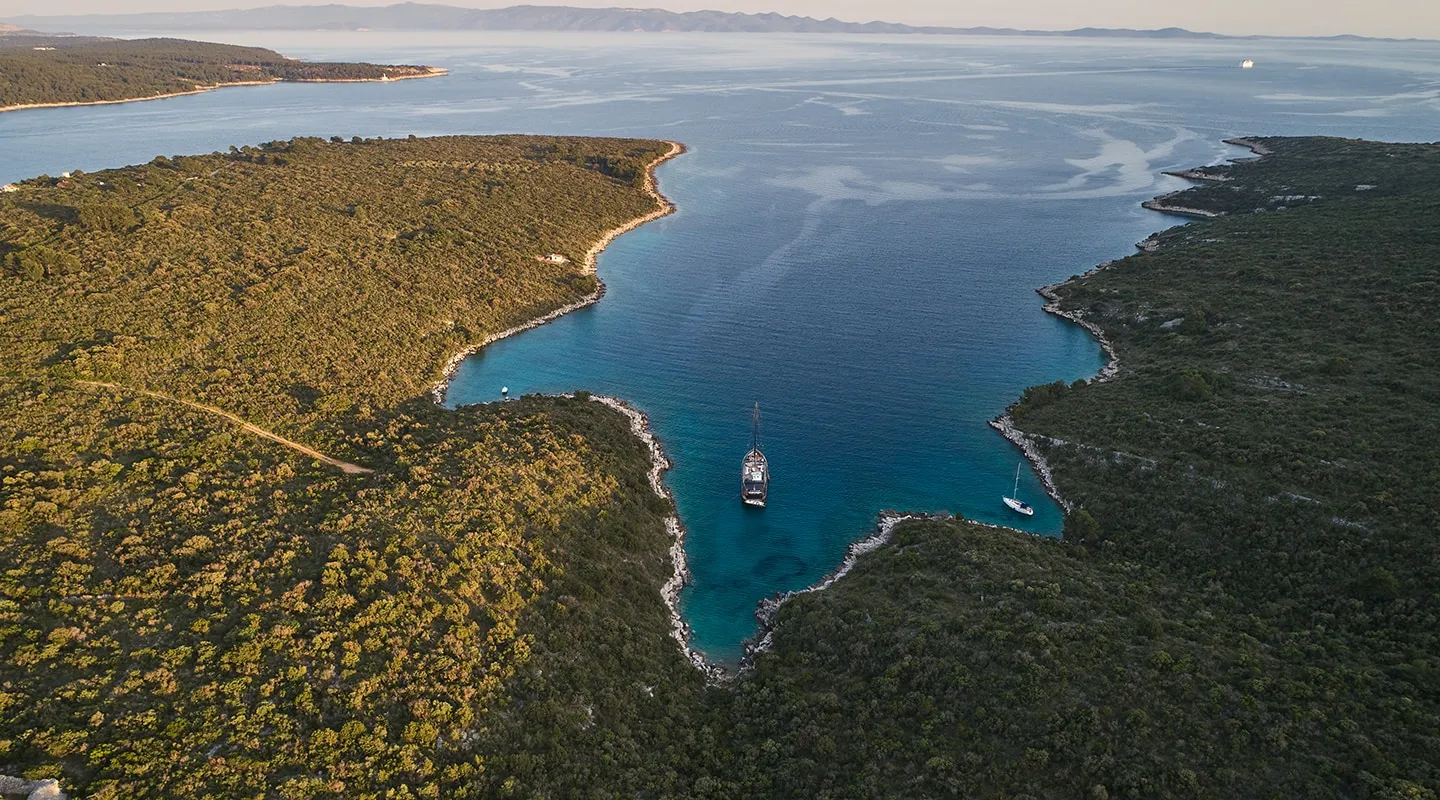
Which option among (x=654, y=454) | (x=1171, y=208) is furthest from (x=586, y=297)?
(x=1171, y=208)

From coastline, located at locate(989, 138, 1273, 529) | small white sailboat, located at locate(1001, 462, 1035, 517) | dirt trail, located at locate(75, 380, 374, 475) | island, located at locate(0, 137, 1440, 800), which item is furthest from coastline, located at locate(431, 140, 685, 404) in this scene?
coastline, located at locate(989, 138, 1273, 529)

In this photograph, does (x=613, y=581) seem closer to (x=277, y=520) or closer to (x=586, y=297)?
(x=277, y=520)

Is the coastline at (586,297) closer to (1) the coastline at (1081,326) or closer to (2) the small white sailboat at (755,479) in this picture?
(2) the small white sailboat at (755,479)

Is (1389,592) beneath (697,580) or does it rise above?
above

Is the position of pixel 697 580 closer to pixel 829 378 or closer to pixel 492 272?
pixel 829 378

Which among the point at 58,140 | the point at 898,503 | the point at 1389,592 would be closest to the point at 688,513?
the point at 898,503

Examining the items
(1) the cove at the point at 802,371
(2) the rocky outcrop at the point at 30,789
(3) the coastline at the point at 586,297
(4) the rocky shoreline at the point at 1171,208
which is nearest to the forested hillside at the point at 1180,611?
(1) the cove at the point at 802,371

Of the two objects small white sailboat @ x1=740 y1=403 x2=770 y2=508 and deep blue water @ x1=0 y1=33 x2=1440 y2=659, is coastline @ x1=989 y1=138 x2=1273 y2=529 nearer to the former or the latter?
deep blue water @ x1=0 y1=33 x2=1440 y2=659
